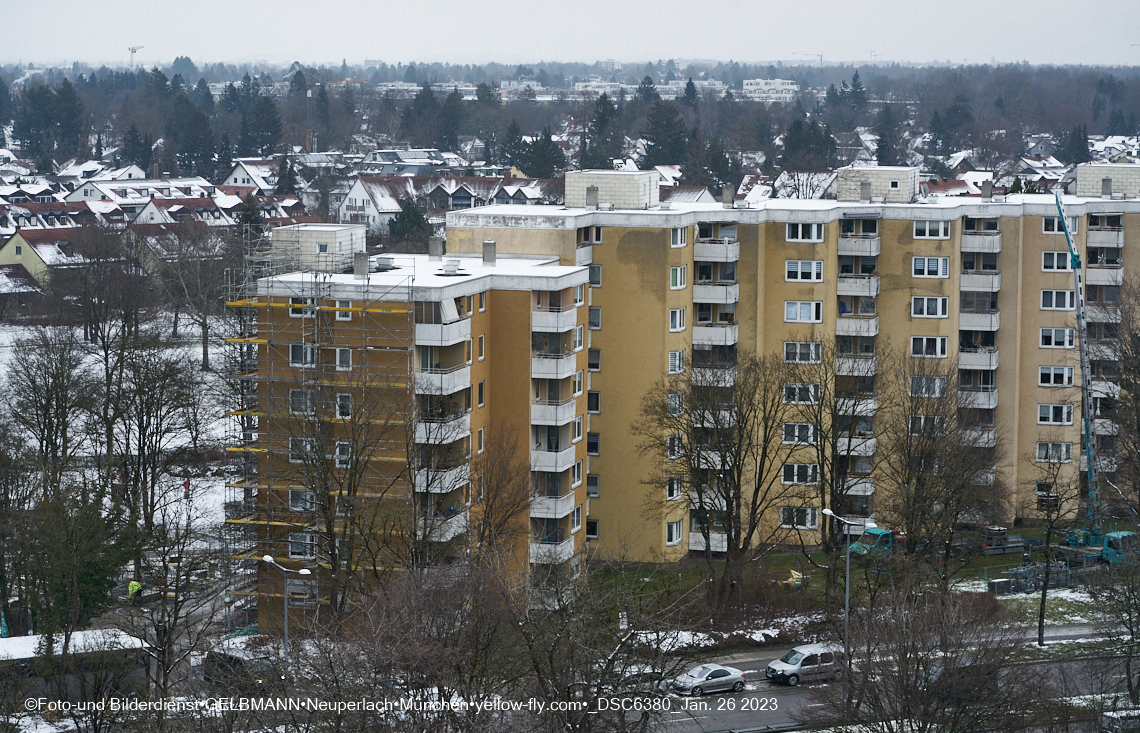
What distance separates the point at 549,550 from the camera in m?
46.5

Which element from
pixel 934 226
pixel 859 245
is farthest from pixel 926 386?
pixel 934 226

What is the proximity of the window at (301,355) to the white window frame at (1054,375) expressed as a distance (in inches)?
1083

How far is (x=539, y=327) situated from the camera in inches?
1815

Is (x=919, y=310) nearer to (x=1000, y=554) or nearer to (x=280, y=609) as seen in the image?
(x=1000, y=554)

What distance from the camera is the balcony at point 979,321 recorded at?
182ft

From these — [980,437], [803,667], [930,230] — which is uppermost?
[930,230]

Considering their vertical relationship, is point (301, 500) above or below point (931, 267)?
below

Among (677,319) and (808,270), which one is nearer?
(677,319)

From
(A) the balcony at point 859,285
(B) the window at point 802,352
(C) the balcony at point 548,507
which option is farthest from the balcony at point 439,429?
(A) the balcony at point 859,285

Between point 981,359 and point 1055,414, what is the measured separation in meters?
3.63

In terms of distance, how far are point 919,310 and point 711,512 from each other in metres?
11.6

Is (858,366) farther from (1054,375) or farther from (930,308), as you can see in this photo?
(1054,375)

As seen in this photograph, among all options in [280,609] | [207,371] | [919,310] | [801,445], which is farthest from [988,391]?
[207,371]

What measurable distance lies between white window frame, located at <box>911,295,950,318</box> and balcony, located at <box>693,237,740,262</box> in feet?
23.3
